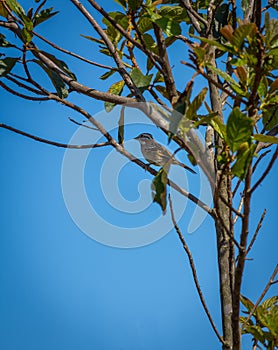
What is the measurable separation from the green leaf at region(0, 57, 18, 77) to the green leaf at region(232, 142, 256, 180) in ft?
1.67

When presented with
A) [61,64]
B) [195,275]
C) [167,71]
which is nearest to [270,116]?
[167,71]

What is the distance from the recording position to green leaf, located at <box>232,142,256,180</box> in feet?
1.75

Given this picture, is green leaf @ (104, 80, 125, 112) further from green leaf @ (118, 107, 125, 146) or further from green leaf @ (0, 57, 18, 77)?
green leaf @ (0, 57, 18, 77)

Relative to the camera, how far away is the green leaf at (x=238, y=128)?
52cm

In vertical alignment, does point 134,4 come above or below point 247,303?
above

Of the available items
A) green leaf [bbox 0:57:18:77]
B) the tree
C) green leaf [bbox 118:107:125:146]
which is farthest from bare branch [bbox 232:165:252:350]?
green leaf [bbox 0:57:18:77]

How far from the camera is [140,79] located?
2.66 ft

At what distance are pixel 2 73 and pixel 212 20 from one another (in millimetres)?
423

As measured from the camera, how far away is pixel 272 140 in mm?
620

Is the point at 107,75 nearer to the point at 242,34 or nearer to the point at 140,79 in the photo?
the point at 140,79

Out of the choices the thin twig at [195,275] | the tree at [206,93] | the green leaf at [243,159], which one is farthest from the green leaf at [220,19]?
the green leaf at [243,159]

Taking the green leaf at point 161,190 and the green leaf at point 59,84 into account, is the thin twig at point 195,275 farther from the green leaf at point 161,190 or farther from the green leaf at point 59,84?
the green leaf at point 59,84

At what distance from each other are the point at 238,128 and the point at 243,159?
0.12 feet

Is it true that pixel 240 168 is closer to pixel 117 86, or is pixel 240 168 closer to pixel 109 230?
pixel 109 230
